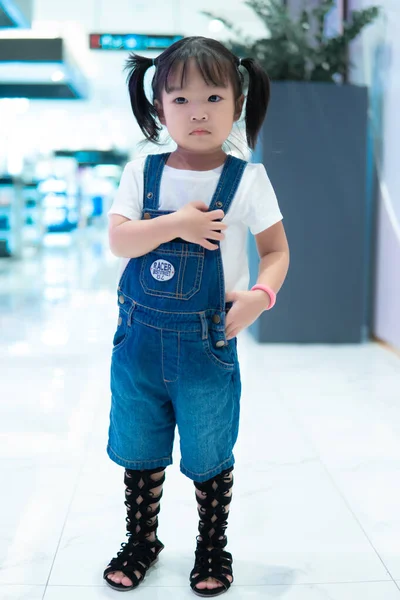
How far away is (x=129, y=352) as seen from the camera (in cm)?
125

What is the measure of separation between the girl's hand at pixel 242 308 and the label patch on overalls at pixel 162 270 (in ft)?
0.37

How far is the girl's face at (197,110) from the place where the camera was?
116 cm

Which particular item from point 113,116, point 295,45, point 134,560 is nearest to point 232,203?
point 134,560

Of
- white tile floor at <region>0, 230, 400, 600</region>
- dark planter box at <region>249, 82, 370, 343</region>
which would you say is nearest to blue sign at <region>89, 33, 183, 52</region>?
dark planter box at <region>249, 82, 370, 343</region>

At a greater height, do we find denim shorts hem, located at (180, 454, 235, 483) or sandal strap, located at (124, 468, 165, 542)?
denim shorts hem, located at (180, 454, 235, 483)

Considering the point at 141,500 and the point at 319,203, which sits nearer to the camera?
the point at 141,500

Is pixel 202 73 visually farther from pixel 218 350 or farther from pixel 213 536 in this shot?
pixel 213 536

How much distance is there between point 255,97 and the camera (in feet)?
4.20

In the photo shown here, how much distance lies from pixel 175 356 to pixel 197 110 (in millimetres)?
426

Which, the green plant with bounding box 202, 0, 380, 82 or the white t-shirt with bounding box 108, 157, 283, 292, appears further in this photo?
the green plant with bounding box 202, 0, 380, 82

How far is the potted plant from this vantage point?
3.73m

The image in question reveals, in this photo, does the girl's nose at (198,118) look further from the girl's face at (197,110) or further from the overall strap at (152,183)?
the overall strap at (152,183)

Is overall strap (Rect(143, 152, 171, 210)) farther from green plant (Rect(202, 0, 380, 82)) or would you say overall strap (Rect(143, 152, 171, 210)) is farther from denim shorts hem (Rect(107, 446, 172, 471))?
green plant (Rect(202, 0, 380, 82))

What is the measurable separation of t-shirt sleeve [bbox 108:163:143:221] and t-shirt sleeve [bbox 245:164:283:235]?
20 cm
